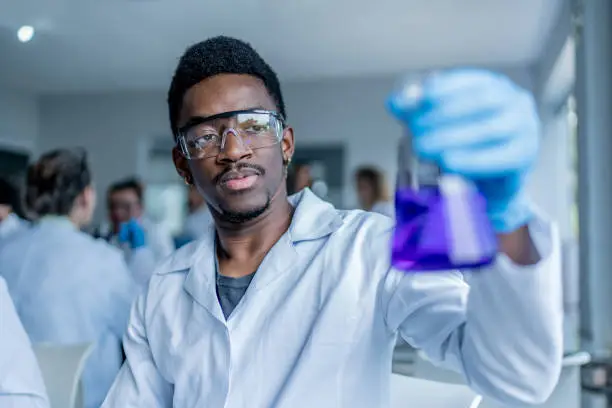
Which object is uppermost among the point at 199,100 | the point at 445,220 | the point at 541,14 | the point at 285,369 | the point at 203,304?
the point at 541,14

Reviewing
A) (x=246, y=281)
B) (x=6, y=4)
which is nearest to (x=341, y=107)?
(x=6, y=4)

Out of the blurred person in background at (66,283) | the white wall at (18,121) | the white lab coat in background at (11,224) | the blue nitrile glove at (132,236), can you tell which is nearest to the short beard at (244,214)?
the blurred person in background at (66,283)

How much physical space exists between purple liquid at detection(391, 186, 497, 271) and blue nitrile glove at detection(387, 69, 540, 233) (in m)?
0.04

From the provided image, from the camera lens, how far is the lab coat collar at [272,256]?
1.23m

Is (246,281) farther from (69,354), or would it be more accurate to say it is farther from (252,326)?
(69,354)

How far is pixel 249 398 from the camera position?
3.79ft

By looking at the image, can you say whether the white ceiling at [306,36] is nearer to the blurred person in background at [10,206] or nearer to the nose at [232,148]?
the blurred person in background at [10,206]

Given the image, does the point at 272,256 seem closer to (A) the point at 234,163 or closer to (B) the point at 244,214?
(B) the point at 244,214

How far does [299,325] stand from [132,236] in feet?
8.31

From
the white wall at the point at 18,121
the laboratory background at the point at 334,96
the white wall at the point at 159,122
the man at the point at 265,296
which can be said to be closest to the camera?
the man at the point at 265,296

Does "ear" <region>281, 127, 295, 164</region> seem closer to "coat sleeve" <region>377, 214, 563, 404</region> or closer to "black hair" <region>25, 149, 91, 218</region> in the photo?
"coat sleeve" <region>377, 214, 563, 404</region>

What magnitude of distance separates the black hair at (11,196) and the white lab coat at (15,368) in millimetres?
2485

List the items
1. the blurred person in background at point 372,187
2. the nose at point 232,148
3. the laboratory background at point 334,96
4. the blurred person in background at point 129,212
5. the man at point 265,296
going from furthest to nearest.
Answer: the blurred person in background at point 372,187 → the blurred person in background at point 129,212 → the laboratory background at point 334,96 → the nose at point 232,148 → the man at point 265,296

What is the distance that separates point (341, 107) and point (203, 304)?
19.8 ft
